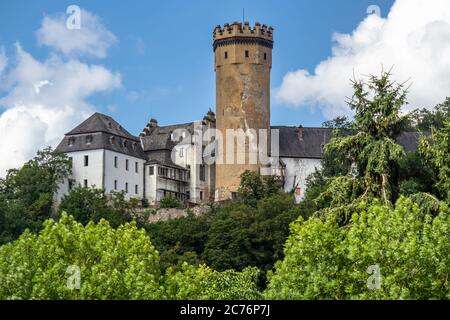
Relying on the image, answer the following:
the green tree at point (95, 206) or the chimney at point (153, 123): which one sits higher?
the chimney at point (153, 123)

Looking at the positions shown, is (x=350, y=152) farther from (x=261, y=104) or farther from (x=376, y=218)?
(x=261, y=104)

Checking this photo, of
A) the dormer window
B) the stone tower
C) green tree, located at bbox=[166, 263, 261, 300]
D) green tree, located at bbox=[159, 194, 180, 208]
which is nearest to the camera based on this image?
green tree, located at bbox=[166, 263, 261, 300]

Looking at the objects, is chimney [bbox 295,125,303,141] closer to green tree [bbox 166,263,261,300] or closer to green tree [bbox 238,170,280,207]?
green tree [bbox 238,170,280,207]

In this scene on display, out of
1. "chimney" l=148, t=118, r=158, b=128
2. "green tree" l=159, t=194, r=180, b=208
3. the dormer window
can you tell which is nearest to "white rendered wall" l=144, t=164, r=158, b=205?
"green tree" l=159, t=194, r=180, b=208

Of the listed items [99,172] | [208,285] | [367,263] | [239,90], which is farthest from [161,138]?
[367,263]

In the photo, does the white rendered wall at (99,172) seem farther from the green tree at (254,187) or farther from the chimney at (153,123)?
the chimney at (153,123)

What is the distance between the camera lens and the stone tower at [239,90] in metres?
100

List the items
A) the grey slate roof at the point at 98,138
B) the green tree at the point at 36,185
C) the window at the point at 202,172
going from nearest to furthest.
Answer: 1. the green tree at the point at 36,185
2. the grey slate roof at the point at 98,138
3. the window at the point at 202,172

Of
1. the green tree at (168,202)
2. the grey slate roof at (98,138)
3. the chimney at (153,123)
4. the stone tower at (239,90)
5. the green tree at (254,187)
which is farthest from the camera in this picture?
the chimney at (153,123)

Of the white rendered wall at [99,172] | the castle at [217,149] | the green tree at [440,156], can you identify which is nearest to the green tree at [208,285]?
the green tree at [440,156]

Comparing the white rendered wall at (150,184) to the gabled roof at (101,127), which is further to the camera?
the white rendered wall at (150,184)

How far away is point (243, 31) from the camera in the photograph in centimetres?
10338

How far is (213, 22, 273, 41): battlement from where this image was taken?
338 ft
